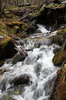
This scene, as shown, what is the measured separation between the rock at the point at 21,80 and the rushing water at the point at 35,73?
167mm

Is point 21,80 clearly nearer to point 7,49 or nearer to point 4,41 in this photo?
point 7,49

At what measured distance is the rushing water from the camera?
6.91 meters

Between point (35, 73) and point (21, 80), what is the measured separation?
103 centimetres

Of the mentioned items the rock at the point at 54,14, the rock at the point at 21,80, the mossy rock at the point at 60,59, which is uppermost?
the mossy rock at the point at 60,59

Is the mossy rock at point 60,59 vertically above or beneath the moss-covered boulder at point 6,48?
above

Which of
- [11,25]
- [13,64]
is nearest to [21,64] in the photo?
[13,64]

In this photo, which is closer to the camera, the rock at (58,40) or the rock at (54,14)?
the rock at (58,40)

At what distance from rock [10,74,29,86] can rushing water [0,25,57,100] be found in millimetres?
167

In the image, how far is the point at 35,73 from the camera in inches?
338

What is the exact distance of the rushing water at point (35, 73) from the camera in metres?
6.91

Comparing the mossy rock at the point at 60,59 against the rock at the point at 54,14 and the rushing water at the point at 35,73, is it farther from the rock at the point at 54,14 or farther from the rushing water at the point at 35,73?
the rock at the point at 54,14

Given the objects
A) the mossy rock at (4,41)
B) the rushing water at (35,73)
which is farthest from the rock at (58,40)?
the mossy rock at (4,41)

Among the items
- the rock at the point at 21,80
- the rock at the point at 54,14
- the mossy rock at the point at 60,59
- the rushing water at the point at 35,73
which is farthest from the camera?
the rock at the point at 54,14

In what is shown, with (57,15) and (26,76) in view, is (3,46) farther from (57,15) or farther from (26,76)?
(57,15)
